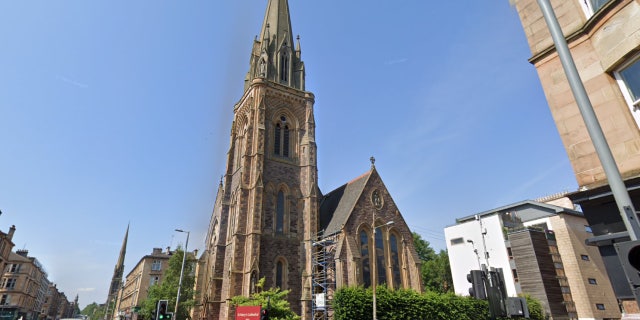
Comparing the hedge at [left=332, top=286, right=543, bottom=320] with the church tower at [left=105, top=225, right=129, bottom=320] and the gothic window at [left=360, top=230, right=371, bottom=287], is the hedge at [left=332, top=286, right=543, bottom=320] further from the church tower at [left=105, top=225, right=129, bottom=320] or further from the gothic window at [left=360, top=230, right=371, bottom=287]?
the church tower at [left=105, top=225, right=129, bottom=320]

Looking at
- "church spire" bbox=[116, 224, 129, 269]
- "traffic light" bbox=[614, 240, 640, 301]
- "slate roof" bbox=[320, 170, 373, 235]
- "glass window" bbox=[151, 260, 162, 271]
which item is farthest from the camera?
"church spire" bbox=[116, 224, 129, 269]

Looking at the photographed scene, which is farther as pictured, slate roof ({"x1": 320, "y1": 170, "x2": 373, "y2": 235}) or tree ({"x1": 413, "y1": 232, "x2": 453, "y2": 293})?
tree ({"x1": 413, "y1": 232, "x2": 453, "y2": 293})

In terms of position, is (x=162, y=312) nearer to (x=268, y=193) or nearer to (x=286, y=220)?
(x=286, y=220)

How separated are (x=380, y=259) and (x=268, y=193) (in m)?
12.0

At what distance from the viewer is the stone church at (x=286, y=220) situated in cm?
2842

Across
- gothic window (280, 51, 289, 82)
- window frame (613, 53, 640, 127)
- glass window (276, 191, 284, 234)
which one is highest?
gothic window (280, 51, 289, 82)

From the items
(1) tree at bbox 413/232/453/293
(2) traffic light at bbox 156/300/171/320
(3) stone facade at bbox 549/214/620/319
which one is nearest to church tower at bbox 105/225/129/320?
(1) tree at bbox 413/232/453/293

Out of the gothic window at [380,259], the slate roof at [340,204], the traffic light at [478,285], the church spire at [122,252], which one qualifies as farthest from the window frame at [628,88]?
the church spire at [122,252]

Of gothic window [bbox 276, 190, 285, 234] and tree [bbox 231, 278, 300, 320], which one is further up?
gothic window [bbox 276, 190, 285, 234]

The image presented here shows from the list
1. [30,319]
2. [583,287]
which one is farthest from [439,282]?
[30,319]

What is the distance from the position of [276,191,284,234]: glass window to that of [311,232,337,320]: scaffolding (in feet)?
11.3

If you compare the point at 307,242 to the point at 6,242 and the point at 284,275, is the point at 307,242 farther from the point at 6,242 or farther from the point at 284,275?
the point at 6,242

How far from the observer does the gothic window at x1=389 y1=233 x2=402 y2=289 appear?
30.2 metres

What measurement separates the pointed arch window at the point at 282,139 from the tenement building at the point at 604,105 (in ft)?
96.8
